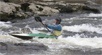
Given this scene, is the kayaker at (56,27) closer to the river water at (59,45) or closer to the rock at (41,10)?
the river water at (59,45)

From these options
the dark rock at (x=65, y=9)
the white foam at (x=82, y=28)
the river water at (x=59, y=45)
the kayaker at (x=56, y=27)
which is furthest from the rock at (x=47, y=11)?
the kayaker at (x=56, y=27)

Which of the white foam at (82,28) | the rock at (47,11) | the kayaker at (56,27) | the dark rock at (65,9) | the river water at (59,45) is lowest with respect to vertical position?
the dark rock at (65,9)

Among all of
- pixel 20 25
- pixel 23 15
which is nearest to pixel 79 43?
pixel 20 25

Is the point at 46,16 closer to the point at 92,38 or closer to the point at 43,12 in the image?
the point at 43,12

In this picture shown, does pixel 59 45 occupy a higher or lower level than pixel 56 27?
lower

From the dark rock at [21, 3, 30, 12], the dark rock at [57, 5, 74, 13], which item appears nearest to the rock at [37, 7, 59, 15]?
the dark rock at [21, 3, 30, 12]

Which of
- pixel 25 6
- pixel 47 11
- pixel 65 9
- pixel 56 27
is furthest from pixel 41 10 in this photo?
pixel 56 27

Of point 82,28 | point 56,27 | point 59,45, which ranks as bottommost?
point 82,28

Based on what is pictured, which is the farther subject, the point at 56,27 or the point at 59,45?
the point at 56,27

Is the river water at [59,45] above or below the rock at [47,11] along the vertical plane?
above

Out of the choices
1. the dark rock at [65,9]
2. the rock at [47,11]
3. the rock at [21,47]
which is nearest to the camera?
the rock at [21,47]

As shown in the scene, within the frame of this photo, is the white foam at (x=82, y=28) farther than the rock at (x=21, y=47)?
Yes

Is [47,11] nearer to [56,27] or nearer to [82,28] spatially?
[82,28]

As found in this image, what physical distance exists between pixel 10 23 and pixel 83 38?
715cm
